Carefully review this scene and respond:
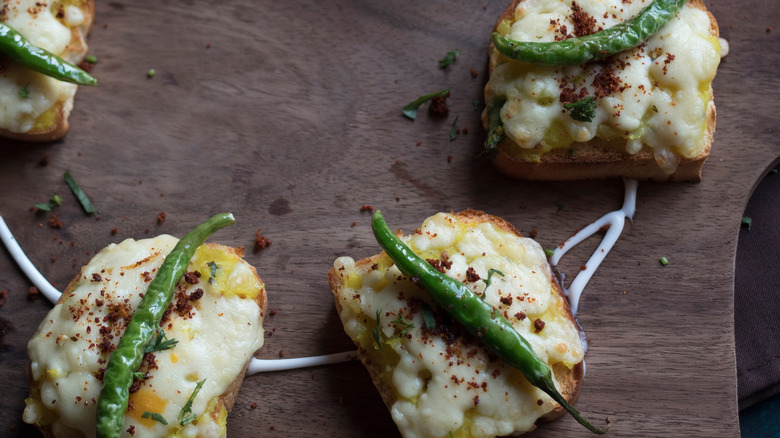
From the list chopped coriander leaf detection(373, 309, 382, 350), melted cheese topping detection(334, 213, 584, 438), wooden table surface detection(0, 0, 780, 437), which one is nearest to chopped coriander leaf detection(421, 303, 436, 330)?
melted cheese topping detection(334, 213, 584, 438)

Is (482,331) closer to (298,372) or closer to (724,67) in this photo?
(298,372)

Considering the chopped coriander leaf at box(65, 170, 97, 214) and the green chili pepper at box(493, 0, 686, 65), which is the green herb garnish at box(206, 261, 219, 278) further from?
the green chili pepper at box(493, 0, 686, 65)

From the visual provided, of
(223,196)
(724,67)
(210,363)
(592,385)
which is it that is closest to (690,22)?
(724,67)

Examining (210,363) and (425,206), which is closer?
(210,363)

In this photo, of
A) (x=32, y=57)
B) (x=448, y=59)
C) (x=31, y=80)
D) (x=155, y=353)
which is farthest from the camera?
(x=448, y=59)

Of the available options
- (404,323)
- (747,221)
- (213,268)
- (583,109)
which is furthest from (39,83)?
(747,221)

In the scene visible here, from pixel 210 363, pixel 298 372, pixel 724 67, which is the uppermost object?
pixel 724 67

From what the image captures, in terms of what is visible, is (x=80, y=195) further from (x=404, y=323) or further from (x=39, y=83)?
(x=404, y=323)
